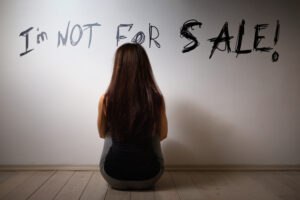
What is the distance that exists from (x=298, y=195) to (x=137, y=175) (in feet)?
3.75

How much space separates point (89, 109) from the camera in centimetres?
259

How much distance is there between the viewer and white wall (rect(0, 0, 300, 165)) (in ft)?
8.34

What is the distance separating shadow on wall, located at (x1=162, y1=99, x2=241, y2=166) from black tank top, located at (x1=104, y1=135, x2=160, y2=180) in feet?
1.96

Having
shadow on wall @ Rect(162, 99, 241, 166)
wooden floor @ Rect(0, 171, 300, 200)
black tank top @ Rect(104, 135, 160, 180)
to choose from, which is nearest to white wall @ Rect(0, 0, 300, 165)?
shadow on wall @ Rect(162, 99, 241, 166)

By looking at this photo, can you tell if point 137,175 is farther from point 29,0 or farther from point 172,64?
point 29,0

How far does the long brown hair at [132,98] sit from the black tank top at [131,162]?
2.6 inches

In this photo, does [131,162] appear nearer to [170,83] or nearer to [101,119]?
[101,119]

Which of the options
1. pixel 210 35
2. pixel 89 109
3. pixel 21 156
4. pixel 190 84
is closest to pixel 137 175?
pixel 89 109

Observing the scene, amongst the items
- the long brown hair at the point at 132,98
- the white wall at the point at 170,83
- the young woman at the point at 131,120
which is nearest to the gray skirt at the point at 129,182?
the young woman at the point at 131,120

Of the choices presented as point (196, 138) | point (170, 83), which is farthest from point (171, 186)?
point (170, 83)

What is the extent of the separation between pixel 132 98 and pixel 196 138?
95 centimetres

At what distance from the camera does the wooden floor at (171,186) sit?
197 cm

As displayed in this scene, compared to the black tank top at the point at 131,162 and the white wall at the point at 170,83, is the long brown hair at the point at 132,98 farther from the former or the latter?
the white wall at the point at 170,83

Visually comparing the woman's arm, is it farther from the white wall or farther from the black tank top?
the white wall
